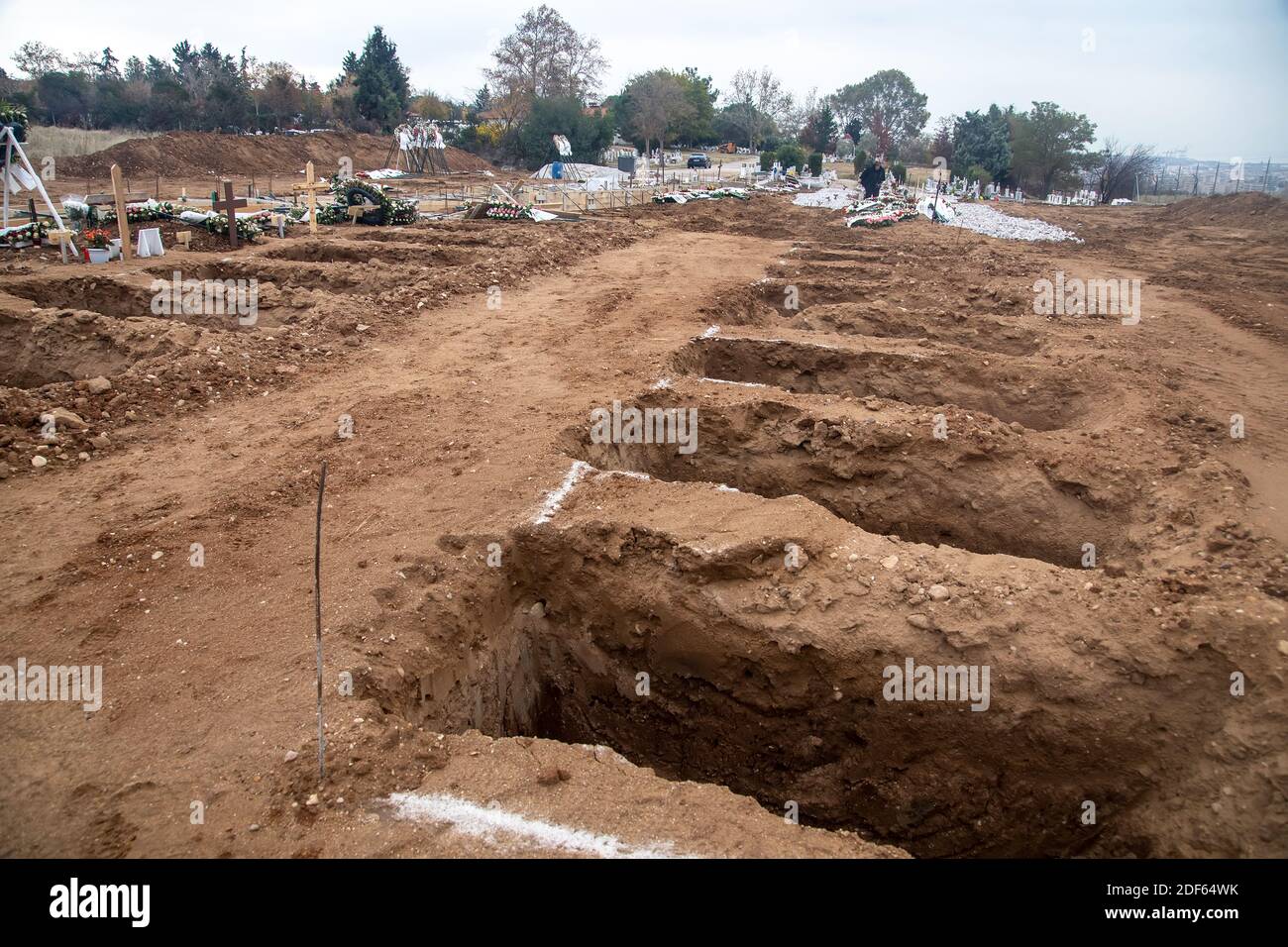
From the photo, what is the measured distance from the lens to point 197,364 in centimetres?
834

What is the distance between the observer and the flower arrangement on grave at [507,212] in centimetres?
2088

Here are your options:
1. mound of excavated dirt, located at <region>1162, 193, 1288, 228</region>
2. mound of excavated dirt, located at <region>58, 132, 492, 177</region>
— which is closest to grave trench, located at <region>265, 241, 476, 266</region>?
mound of excavated dirt, located at <region>58, 132, 492, 177</region>

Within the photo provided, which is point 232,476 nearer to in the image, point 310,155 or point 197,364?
point 197,364

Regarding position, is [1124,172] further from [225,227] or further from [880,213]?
[225,227]

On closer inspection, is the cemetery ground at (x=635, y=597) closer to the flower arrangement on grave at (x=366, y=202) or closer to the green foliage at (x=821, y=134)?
the flower arrangement on grave at (x=366, y=202)

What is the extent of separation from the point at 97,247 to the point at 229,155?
2087 centimetres

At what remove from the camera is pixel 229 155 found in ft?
102

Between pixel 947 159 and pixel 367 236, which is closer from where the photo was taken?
pixel 367 236

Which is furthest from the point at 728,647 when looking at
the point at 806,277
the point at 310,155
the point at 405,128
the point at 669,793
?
the point at 310,155

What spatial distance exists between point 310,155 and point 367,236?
20.6 m

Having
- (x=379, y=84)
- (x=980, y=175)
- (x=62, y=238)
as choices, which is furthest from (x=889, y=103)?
(x=62, y=238)

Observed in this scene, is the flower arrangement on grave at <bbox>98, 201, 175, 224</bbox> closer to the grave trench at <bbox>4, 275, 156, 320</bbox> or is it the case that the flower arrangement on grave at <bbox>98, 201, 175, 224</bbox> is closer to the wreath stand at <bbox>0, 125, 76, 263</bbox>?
the wreath stand at <bbox>0, 125, 76, 263</bbox>

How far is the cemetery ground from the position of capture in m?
3.55

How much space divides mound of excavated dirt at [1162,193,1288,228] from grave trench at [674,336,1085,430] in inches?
794
